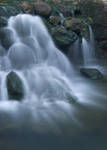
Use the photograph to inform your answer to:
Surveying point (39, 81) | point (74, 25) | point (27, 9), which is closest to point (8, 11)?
point (27, 9)

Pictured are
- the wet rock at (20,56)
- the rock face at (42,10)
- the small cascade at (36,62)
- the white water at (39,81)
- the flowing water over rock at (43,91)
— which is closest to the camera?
the flowing water over rock at (43,91)

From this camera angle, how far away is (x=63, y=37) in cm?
830

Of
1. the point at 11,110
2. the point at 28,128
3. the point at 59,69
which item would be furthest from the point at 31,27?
the point at 28,128

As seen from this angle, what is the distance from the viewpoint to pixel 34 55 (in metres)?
7.00

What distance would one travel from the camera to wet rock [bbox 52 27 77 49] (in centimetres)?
815

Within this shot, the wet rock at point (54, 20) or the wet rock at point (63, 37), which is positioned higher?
the wet rock at point (54, 20)

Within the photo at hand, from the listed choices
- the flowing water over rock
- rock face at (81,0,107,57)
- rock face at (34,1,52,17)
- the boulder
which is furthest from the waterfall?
rock face at (81,0,107,57)

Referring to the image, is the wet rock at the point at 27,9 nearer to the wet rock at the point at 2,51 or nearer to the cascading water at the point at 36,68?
the cascading water at the point at 36,68

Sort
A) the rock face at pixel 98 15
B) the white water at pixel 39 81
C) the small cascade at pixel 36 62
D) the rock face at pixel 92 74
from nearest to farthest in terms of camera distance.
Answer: the white water at pixel 39 81, the small cascade at pixel 36 62, the rock face at pixel 92 74, the rock face at pixel 98 15

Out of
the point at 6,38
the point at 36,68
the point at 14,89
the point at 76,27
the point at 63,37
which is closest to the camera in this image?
the point at 14,89

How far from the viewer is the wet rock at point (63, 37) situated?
8.15 m

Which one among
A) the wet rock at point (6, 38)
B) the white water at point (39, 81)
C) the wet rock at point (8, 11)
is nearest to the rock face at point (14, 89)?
the white water at point (39, 81)

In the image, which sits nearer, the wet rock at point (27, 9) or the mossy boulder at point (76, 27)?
the mossy boulder at point (76, 27)

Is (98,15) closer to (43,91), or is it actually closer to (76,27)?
(76,27)
